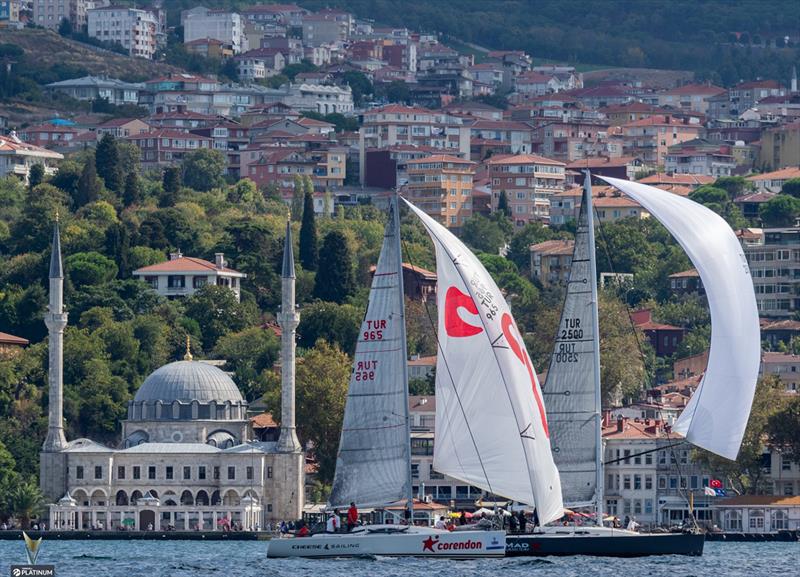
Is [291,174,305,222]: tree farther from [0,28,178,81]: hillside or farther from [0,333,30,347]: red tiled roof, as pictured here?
[0,28,178,81]: hillside

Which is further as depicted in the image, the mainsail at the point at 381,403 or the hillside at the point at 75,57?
the hillside at the point at 75,57

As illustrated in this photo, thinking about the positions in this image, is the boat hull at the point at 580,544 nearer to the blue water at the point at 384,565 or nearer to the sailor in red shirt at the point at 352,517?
the blue water at the point at 384,565

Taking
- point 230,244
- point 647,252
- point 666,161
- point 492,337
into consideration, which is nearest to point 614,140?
point 666,161

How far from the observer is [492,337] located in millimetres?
50000

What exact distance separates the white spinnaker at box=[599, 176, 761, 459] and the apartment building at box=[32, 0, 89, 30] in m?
147

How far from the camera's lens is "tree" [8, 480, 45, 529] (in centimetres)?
8062

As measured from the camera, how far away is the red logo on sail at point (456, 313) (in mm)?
50062

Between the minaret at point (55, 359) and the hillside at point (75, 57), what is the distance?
9029 centimetres

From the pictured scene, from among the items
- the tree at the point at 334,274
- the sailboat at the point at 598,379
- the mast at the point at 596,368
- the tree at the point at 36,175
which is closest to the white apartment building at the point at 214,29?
the tree at the point at 36,175

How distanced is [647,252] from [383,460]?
224 feet

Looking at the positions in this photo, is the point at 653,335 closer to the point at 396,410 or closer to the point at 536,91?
the point at 396,410

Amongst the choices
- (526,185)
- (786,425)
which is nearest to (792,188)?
(526,185)

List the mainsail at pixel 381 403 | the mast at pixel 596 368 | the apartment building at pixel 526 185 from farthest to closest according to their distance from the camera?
the apartment building at pixel 526 185 < the mast at pixel 596 368 < the mainsail at pixel 381 403

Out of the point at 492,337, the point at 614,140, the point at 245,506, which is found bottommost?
the point at 245,506
